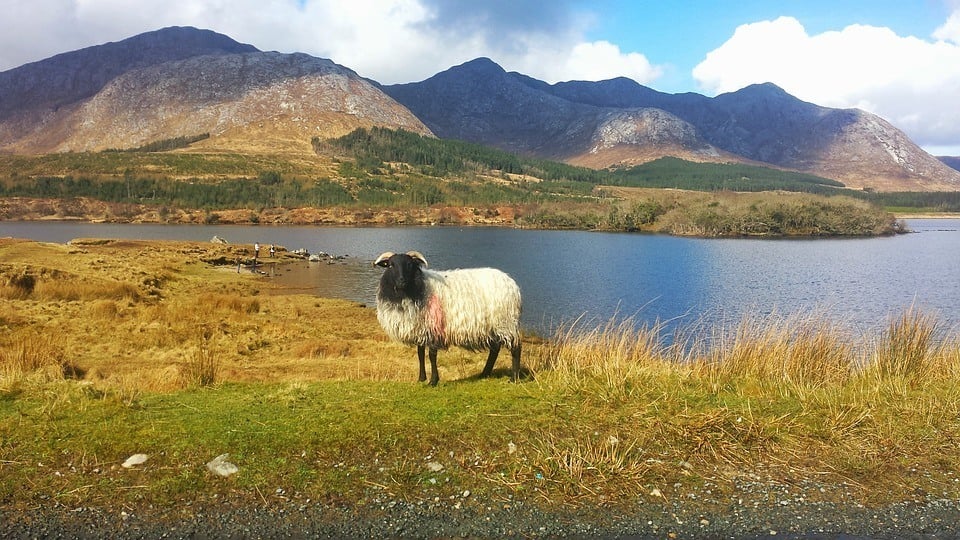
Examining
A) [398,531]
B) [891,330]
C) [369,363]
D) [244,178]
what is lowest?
[369,363]

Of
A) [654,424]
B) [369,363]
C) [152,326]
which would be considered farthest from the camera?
[152,326]

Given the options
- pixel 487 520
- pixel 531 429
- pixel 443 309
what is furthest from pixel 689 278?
pixel 487 520

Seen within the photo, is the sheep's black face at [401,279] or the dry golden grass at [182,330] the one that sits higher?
the sheep's black face at [401,279]

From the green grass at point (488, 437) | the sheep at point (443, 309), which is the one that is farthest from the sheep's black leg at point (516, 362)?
the green grass at point (488, 437)

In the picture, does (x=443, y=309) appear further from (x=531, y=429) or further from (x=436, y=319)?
(x=531, y=429)

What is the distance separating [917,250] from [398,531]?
296 ft

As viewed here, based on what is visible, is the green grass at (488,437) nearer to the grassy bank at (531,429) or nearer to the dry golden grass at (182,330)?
the grassy bank at (531,429)

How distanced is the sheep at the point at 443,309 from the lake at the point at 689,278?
947 centimetres

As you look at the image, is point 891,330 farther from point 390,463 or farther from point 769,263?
point 769,263

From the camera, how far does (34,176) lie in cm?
15188

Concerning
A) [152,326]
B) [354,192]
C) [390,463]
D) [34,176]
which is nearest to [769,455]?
[390,463]

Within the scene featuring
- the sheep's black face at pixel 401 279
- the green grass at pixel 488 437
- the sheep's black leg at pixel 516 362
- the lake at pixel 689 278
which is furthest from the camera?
the lake at pixel 689 278

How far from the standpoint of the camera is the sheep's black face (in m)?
9.70

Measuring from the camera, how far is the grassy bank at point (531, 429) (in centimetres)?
565
